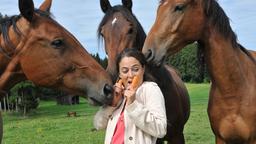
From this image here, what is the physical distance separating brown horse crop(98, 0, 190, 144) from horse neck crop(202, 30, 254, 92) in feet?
2.33

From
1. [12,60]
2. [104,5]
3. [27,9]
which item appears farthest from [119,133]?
[104,5]

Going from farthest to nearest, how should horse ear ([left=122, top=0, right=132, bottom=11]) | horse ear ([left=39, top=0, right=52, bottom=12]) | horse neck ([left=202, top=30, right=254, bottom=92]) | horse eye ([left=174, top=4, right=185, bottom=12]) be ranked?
horse ear ([left=122, top=0, right=132, bottom=11]) < horse neck ([left=202, top=30, right=254, bottom=92]) < horse eye ([left=174, top=4, right=185, bottom=12]) < horse ear ([left=39, top=0, right=52, bottom=12])

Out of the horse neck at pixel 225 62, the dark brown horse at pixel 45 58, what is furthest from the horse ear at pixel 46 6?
the horse neck at pixel 225 62

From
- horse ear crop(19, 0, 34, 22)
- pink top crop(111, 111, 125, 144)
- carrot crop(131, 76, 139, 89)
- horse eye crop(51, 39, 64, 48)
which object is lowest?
pink top crop(111, 111, 125, 144)

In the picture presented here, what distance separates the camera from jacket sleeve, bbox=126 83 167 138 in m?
3.02

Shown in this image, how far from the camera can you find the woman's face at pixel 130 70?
3.16 m

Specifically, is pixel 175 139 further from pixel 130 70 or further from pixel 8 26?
pixel 8 26

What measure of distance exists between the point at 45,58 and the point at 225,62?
2.13m

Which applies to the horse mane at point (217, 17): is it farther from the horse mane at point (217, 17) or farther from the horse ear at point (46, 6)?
the horse ear at point (46, 6)

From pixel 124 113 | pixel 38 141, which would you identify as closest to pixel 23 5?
pixel 124 113

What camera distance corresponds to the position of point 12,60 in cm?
374

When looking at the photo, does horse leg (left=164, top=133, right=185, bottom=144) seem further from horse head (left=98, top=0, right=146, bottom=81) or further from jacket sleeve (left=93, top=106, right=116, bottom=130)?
jacket sleeve (left=93, top=106, right=116, bottom=130)

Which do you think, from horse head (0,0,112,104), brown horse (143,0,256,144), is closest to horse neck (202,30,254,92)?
brown horse (143,0,256,144)

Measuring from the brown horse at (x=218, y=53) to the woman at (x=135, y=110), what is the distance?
131 cm
